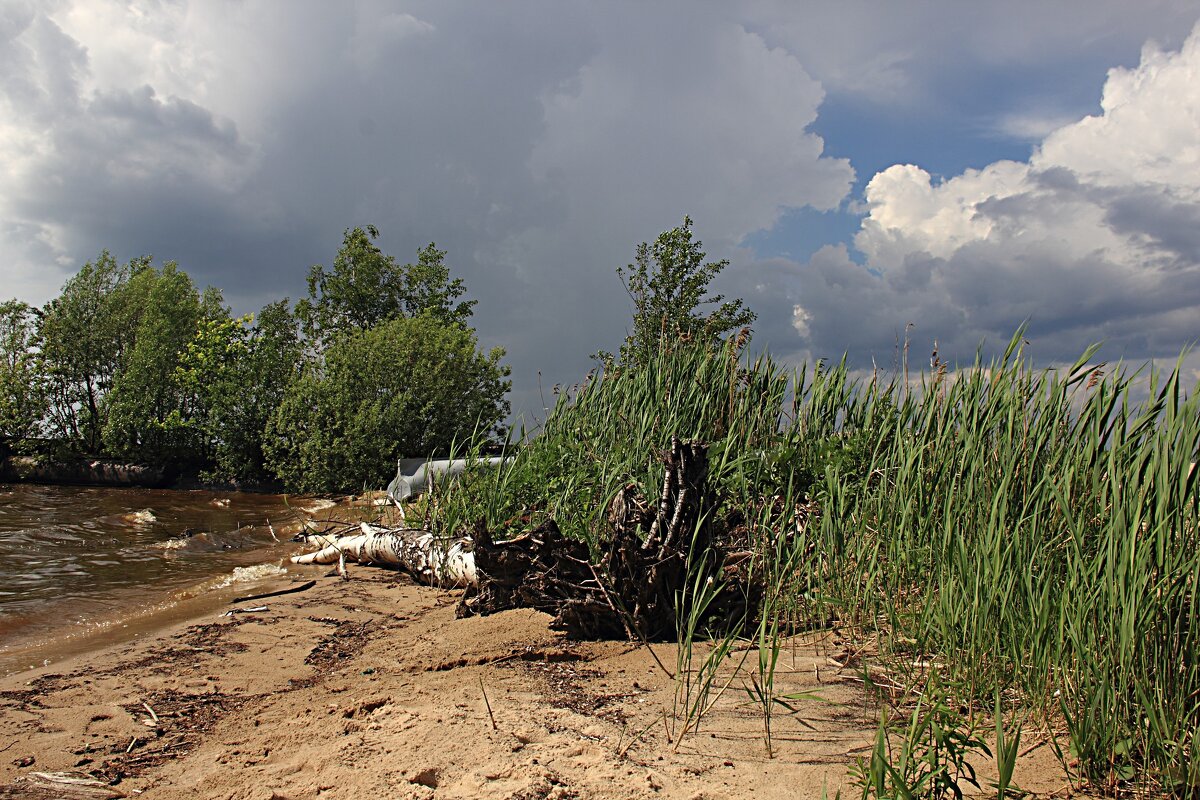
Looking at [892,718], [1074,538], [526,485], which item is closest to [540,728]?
[892,718]

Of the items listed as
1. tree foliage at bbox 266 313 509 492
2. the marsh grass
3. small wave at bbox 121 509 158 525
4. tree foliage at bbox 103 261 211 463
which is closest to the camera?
the marsh grass

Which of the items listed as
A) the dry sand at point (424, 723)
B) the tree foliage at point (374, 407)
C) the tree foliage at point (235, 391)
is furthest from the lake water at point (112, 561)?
the tree foliage at point (235, 391)

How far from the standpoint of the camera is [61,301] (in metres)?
27.5

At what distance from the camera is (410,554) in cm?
684

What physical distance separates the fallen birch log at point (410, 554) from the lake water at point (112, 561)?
26.6 inches

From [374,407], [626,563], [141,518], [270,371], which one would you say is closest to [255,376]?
[270,371]

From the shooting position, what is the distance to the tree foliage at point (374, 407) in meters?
19.2

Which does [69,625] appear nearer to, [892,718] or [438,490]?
[438,490]

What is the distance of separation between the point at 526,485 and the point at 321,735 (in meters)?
3.64

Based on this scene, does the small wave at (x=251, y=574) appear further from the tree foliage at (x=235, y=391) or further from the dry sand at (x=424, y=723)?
the tree foliage at (x=235, y=391)

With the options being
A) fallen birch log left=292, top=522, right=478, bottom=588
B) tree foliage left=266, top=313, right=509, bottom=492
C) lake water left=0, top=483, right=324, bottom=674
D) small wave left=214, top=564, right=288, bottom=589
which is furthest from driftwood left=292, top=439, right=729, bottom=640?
tree foliage left=266, top=313, right=509, bottom=492

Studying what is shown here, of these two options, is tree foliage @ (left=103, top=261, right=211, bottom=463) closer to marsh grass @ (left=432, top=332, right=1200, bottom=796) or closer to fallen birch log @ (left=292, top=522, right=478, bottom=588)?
fallen birch log @ (left=292, top=522, right=478, bottom=588)

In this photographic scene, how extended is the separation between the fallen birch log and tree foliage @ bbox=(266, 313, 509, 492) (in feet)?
34.4

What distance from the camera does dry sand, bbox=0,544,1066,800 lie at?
8.17 feet
